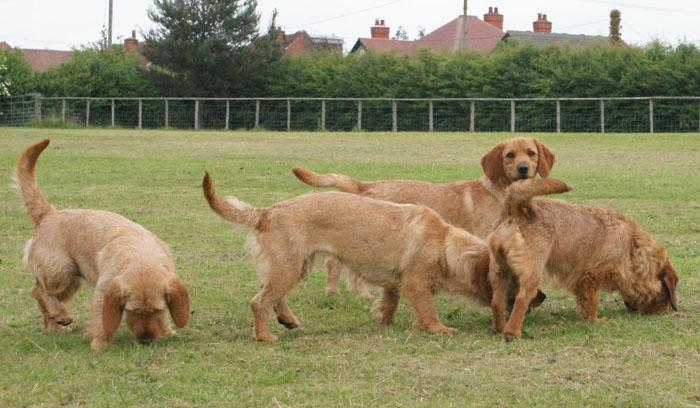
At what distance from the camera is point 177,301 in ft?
17.4

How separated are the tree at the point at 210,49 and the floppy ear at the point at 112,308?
121 feet

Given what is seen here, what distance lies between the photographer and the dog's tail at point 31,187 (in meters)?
6.29

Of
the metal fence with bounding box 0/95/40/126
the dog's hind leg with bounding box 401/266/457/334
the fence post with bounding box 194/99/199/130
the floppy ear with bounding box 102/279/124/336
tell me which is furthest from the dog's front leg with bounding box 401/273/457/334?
the metal fence with bounding box 0/95/40/126

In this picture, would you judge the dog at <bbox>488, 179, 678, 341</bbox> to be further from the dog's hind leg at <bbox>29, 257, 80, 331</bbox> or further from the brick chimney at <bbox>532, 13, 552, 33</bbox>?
the brick chimney at <bbox>532, 13, 552, 33</bbox>

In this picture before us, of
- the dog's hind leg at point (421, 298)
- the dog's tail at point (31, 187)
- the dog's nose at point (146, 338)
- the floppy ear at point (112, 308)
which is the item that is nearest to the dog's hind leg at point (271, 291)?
the dog's nose at point (146, 338)

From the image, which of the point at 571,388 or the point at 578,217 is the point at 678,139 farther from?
the point at 571,388

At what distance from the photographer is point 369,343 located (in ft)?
17.6

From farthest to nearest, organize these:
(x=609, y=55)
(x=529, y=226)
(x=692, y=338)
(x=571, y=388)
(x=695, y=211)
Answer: (x=609, y=55), (x=695, y=211), (x=529, y=226), (x=692, y=338), (x=571, y=388)

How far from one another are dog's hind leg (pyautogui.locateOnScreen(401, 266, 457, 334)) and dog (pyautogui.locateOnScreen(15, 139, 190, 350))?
163 cm

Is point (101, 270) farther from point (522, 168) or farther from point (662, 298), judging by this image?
point (662, 298)

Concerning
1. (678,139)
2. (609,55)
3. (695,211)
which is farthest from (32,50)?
(695,211)

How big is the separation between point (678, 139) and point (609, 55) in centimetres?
1003

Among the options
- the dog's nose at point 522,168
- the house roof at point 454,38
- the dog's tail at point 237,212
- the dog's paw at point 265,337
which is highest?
the house roof at point 454,38

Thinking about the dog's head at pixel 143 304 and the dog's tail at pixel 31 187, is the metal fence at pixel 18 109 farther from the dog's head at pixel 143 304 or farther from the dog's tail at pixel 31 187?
the dog's head at pixel 143 304
